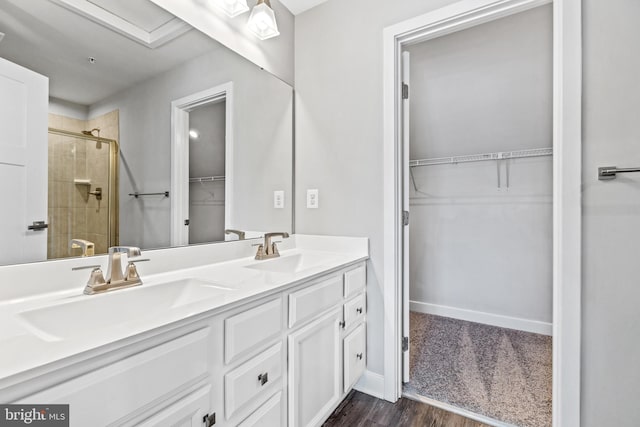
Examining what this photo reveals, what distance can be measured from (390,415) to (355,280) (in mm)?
728

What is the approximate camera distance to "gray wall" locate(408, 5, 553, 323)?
88.2 inches

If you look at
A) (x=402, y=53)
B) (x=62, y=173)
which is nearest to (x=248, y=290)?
(x=62, y=173)

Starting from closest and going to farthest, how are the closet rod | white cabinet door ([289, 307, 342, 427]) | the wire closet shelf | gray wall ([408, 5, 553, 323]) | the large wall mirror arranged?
1. the large wall mirror
2. white cabinet door ([289, 307, 342, 427])
3. the wire closet shelf
4. gray wall ([408, 5, 553, 323])
5. the closet rod

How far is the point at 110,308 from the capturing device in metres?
0.97

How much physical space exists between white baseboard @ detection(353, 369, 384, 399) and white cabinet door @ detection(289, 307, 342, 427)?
351mm

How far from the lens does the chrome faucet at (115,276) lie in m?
0.98

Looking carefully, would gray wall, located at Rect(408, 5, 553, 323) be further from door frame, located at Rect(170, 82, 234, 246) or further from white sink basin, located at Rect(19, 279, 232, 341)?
white sink basin, located at Rect(19, 279, 232, 341)

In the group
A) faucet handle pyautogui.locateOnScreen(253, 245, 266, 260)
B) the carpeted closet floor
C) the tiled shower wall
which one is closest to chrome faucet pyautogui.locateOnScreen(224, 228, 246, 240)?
faucet handle pyautogui.locateOnScreen(253, 245, 266, 260)

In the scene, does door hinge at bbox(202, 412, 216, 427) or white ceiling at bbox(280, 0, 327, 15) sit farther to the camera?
white ceiling at bbox(280, 0, 327, 15)

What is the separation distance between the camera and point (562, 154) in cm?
130

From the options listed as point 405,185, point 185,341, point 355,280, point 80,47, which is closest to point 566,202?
point 405,185

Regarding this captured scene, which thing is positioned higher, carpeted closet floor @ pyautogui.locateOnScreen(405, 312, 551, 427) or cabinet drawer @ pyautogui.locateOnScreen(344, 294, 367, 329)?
cabinet drawer @ pyautogui.locateOnScreen(344, 294, 367, 329)

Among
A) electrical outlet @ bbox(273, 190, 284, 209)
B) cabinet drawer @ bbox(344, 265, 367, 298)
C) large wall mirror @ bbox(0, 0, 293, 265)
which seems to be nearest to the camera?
large wall mirror @ bbox(0, 0, 293, 265)

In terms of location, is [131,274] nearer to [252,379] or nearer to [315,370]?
[252,379]
